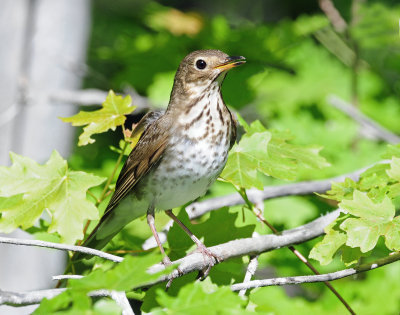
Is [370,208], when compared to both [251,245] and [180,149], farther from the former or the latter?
[180,149]

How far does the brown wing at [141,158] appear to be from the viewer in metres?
2.66

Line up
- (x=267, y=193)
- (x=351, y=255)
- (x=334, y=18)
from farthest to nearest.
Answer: (x=334, y=18)
(x=267, y=193)
(x=351, y=255)

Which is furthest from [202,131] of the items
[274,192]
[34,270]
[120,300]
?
[34,270]

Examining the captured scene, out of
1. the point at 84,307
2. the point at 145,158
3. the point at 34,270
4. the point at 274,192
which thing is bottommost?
the point at 34,270

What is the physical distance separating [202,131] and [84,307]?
53.7 inches

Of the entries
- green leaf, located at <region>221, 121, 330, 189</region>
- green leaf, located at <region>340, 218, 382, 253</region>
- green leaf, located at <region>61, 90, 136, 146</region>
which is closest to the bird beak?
green leaf, located at <region>221, 121, 330, 189</region>

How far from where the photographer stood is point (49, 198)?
2186mm

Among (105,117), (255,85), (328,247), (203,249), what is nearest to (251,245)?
(203,249)

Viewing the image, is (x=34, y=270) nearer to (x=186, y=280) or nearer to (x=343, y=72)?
(x=186, y=280)

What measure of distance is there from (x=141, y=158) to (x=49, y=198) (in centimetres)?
60

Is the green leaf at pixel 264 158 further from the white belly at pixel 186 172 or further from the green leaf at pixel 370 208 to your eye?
the green leaf at pixel 370 208

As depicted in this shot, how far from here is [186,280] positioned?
7.71ft

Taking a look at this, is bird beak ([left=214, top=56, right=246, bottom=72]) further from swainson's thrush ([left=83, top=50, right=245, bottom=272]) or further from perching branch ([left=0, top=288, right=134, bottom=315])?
perching branch ([left=0, top=288, right=134, bottom=315])

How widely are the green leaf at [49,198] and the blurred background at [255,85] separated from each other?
1664 millimetres
